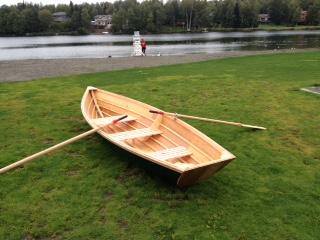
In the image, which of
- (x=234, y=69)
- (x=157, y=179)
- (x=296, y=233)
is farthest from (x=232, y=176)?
(x=234, y=69)

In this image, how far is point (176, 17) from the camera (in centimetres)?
12650

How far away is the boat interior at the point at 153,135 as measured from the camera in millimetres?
6199

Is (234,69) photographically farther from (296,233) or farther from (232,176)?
(296,233)

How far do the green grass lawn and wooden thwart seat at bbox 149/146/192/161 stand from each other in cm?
41

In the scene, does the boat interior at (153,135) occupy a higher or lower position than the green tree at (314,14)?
lower

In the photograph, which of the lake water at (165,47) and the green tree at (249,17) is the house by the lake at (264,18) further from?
the lake water at (165,47)

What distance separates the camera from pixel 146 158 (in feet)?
18.9

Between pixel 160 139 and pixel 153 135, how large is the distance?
0.17 meters

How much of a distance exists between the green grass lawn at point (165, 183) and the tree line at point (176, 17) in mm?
104948

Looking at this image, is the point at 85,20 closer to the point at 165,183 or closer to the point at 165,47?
the point at 165,47

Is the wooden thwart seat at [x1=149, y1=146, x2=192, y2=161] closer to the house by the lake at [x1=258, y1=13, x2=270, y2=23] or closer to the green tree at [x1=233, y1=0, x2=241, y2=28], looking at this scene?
the green tree at [x1=233, y1=0, x2=241, y2=28]

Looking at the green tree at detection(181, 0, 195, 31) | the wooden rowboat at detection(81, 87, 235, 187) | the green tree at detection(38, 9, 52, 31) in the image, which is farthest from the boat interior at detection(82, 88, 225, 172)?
the green tree at detection(38, 9, 52, 31)

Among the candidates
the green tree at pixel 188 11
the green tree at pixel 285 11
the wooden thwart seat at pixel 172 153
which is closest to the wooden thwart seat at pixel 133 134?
the wooden thwart seat at pixel 172 153

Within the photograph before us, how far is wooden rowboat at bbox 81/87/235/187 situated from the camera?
551 centimetres
